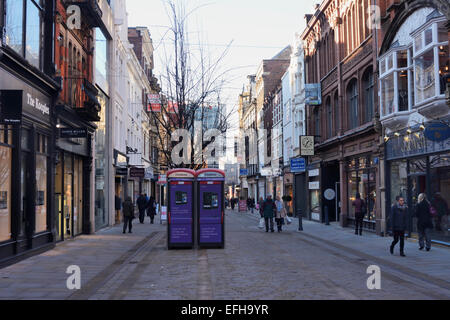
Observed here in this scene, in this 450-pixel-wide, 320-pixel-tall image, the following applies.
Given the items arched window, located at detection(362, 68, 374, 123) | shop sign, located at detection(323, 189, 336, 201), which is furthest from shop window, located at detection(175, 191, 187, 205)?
shop sign, located at detection(323, 189, 336, 201)

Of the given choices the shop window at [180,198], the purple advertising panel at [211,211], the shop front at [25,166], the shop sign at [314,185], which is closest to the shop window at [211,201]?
the purple advertising panel at [211,211]

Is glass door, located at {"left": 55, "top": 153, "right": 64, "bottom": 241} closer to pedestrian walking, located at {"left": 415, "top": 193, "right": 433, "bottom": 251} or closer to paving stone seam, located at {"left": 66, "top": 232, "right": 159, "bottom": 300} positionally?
paving stone seam, located at {"left": 66, "top": 232, "right": 159, "bottom": 300}

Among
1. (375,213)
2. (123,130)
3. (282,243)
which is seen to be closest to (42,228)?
(282,243)

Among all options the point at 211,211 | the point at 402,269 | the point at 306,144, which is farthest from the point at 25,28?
the point at 306,144

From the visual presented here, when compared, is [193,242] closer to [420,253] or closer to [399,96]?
[420,253]

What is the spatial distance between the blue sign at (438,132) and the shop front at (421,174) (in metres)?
0.41

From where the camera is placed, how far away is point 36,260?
14211mm

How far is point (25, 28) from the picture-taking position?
48.9 feet

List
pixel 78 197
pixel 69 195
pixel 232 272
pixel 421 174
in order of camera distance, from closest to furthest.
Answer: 1. pixel 232 272
2. pixel 421 174
3. pixel 69 195
4. pixel 78 197

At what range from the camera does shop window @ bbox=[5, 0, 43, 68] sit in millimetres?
13672

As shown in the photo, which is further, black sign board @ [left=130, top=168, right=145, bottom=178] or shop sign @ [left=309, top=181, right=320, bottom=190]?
shop sign @ [left=309, top=181, right=320, bottom=190]

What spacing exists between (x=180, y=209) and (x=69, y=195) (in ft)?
18.9

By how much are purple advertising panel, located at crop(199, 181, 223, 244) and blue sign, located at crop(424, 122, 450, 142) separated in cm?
688

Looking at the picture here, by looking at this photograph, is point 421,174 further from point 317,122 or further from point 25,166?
point 317,122
